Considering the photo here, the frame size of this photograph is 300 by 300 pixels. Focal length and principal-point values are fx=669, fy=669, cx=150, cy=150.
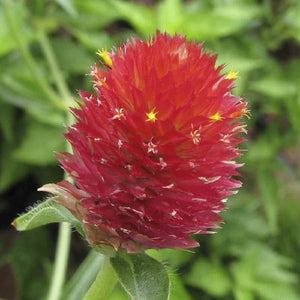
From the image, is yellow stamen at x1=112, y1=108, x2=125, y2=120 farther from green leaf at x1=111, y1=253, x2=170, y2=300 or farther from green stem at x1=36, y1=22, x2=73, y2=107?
green stem at x1=36, y1=22, x2=73, y2=107

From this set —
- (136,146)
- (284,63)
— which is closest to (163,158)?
(136,146)

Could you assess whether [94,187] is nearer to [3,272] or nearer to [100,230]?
[100,230]

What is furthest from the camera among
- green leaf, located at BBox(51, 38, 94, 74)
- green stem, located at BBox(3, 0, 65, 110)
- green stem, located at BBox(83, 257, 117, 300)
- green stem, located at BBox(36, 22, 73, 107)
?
green leaf, located at BBox(51, 38, 94, 74)

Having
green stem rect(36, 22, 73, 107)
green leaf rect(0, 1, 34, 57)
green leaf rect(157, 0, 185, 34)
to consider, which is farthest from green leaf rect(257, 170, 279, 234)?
green leaf rect(0, 1, 34, 57)

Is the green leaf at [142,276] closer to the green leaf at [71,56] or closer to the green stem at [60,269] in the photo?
the green stem at [60,269]

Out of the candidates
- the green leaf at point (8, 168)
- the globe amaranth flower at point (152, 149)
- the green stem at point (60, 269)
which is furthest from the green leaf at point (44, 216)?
the green leaf at point (8, 168)
